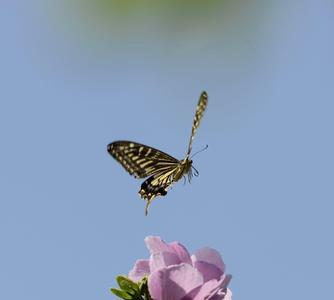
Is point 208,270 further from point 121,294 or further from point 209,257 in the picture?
point 121,294

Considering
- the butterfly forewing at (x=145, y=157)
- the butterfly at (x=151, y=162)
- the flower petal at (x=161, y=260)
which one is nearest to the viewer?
the flower petal at (x=161, y=260)

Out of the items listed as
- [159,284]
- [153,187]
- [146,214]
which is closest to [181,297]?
[159,284]

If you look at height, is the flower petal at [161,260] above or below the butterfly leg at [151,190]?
below

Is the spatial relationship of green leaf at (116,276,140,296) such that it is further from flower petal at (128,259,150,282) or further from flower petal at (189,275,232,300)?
flower petal at (189,275,232,300)

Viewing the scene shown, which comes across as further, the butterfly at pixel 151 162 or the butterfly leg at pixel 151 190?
the butterfly at pixel 151 162

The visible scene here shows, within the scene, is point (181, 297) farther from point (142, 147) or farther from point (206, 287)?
point (142, 147)

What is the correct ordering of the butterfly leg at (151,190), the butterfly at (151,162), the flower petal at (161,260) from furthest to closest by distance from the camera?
the butterfly at (151,162) → the butterfly leg at (151,190) → the flower petal at (161,260)

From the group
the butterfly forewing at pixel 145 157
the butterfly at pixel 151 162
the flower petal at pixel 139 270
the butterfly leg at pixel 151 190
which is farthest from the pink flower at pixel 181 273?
the butterfly forewing at pixel 145 157

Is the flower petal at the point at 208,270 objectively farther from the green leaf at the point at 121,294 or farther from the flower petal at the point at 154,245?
the green leaf at the point at 121,294
